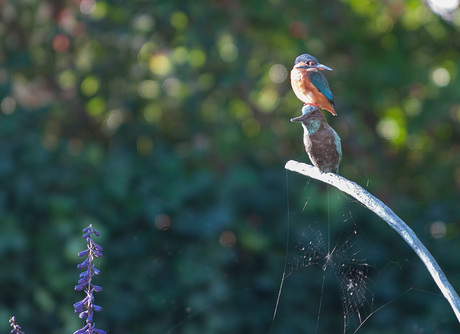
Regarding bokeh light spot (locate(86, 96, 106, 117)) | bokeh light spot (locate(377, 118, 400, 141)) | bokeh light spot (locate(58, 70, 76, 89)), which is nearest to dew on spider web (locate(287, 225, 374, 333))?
bokeh light spot (locate(377, 118, 400, 141))

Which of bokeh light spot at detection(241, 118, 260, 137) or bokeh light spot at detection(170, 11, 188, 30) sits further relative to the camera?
bokeh light spot at detection(241, 118, 260, 137)

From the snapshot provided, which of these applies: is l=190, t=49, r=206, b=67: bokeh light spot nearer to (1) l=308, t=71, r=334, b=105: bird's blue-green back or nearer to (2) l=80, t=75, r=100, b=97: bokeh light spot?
(2) l=80, t=75, r=100, b=97: bokeh light spot

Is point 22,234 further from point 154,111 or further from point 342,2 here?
point 342,2

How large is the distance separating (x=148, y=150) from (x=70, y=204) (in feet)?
1.74

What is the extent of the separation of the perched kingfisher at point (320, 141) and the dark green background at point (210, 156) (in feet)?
5.38

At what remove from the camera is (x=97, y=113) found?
3092 mm

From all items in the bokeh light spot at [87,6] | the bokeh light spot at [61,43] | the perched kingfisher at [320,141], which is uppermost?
the bokeh light spot at [87,6]

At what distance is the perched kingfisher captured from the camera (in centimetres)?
85

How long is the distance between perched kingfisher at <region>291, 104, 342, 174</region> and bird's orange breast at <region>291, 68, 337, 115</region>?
0.11 feet

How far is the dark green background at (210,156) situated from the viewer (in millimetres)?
2605

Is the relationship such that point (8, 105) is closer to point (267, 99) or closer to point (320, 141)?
point (267, 99)

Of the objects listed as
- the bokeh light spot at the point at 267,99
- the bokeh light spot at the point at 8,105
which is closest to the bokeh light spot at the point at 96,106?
the bokeh light spot at the point at 8,105

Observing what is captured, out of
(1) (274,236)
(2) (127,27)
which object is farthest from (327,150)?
(2) (127,27)

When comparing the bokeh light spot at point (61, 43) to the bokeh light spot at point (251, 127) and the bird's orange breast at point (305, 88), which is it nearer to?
the bokeh light spot at point (251, 127)
